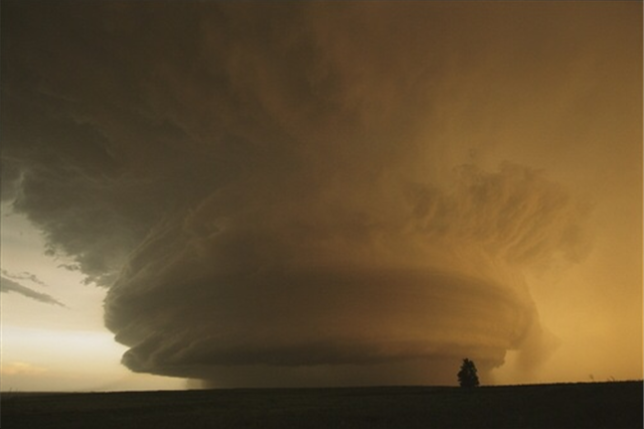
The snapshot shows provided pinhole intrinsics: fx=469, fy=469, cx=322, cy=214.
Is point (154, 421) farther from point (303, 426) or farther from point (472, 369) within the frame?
point (472, 369)

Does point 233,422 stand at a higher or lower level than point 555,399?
lower

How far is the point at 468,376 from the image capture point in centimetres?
9412

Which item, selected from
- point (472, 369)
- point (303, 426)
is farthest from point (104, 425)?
point (472, 369)

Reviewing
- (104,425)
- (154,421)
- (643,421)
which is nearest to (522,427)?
(643,421)

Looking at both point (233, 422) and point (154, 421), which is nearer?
point (233, 422)

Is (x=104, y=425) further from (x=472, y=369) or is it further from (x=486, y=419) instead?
(x=472, y=369)

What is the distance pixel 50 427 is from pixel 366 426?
32.5 meters

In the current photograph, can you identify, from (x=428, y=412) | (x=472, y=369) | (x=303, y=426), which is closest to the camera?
(x=303, y=426)

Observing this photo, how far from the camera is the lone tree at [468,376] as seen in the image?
93438 mm

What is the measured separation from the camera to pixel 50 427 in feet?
149

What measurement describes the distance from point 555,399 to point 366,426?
17501mm

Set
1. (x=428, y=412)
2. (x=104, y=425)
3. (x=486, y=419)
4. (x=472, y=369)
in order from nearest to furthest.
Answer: (x=486, y=419) < (x=428, y=412) < (x=104, y=425) < (x=472, y=369)

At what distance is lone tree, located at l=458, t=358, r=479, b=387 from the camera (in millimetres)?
93438

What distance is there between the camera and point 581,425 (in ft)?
87.2
